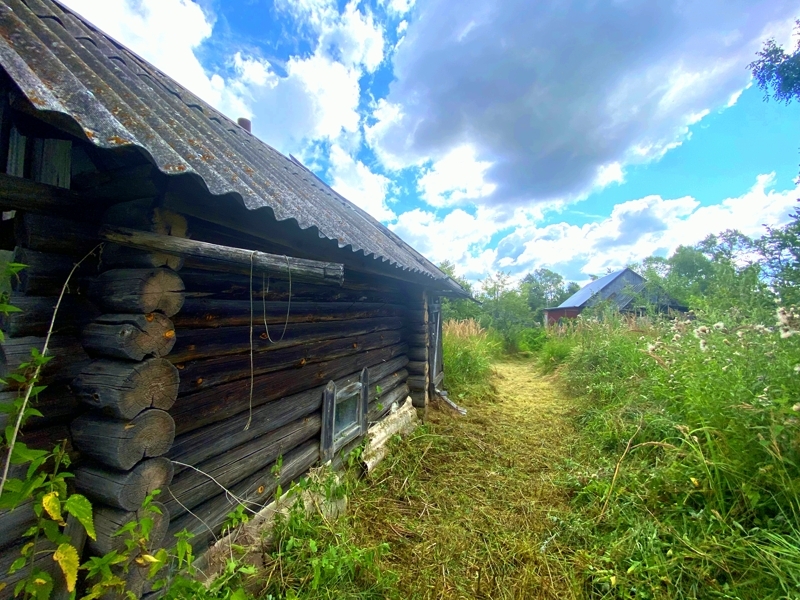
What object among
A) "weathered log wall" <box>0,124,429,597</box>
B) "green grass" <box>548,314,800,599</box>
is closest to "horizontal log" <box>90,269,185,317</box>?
"weathered log wall" <box>0,124,429,597</box>

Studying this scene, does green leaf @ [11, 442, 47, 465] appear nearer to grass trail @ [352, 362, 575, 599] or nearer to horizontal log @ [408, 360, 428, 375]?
grass trail @ [352, 362, 575, 599]

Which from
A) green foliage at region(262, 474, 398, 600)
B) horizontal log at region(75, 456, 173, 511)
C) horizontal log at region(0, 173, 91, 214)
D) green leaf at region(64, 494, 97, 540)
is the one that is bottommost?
green foliage at region(262, 474, 398, 600)

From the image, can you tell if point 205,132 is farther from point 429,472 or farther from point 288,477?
point 429,472

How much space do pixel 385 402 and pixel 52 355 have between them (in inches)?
145

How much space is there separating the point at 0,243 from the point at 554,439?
19.9 ft

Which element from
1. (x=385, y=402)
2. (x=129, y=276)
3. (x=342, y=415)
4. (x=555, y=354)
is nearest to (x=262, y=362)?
(x=129, y=276)

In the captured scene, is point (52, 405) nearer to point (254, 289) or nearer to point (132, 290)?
point (132, 290)

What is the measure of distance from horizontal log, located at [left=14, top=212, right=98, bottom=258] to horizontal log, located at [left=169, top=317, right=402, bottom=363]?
62cm

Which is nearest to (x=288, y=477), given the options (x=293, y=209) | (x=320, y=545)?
(x=320, y=545)

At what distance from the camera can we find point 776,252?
4.87 metres

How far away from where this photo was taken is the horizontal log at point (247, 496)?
6.64 feet

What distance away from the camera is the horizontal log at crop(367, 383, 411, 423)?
14.3ft

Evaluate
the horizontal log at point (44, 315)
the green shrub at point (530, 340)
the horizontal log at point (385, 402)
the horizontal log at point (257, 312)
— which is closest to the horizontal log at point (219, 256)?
the horizontal log at point (257, 312)

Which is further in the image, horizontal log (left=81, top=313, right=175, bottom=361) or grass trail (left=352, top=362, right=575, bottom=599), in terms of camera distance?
grass trail (left=352, top=362, right=575, bottom=599)
